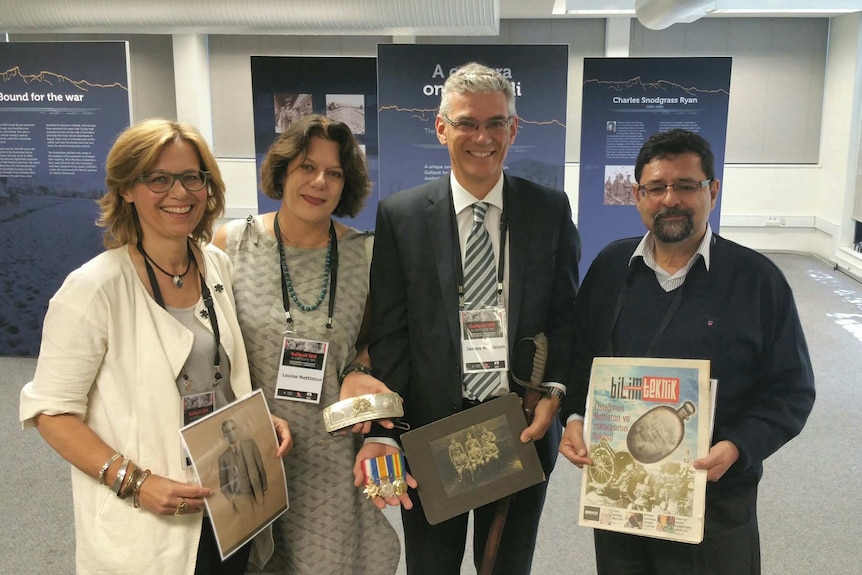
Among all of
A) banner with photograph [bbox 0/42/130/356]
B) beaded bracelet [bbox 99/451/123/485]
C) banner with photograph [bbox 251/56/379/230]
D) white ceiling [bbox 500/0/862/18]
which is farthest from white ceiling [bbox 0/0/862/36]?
beaded bracelet [bbox 99/451/123/485]

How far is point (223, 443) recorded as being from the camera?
1727 millimetres

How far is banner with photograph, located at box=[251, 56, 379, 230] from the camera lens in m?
5.93

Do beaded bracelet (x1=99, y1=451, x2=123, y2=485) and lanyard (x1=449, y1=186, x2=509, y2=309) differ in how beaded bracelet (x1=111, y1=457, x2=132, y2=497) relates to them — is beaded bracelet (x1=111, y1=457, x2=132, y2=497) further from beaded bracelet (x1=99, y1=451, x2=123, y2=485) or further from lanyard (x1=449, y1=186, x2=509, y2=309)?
lanyard (x1=449, y1=186, x2=509, y2=309)

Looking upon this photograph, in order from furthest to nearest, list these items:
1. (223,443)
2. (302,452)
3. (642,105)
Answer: (642,105)
(302,452)
(223,443)

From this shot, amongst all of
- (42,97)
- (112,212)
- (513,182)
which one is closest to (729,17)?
(42,97)

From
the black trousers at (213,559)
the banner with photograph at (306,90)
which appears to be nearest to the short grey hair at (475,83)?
the black trousers at (213,559)

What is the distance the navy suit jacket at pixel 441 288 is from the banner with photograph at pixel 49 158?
173 inches

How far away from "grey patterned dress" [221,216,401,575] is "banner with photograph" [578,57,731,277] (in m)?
3.75

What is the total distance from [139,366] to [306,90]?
15.2 feet

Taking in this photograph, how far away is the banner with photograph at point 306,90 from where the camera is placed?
5.93 metres

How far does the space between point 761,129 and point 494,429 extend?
992cm

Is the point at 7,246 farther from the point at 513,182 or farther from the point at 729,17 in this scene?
the point at 729,17

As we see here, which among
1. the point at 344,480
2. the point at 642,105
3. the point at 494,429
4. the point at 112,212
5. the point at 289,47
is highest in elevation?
the point at 289,47

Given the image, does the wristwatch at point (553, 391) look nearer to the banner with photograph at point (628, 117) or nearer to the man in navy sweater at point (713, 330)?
the man in navy sweater at point (713, 330)
